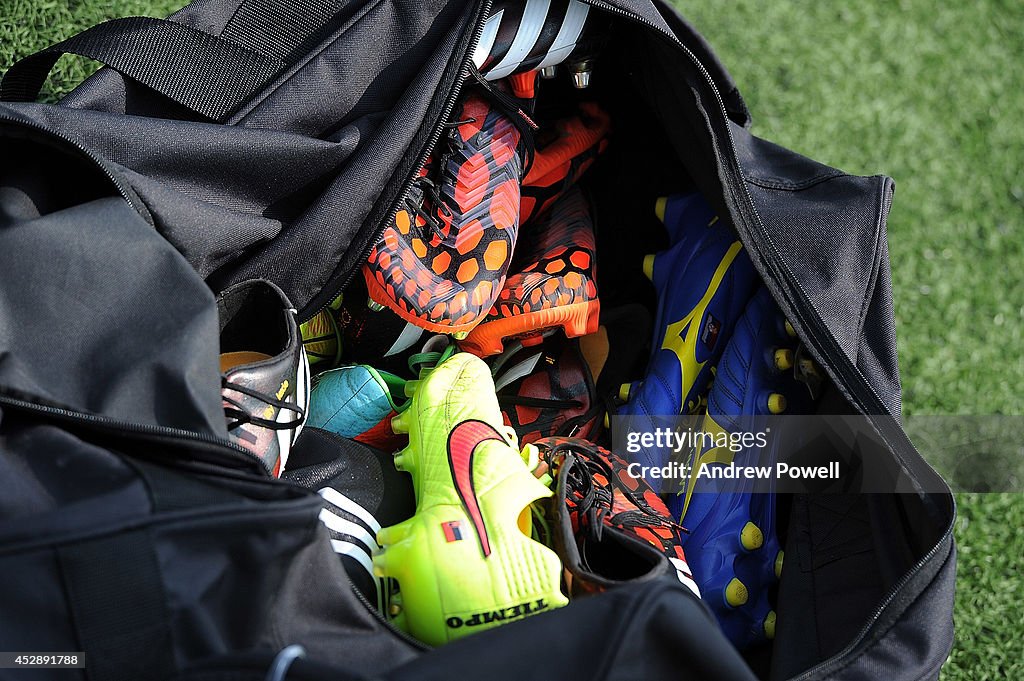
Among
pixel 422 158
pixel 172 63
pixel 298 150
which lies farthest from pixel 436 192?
pixel 172 63

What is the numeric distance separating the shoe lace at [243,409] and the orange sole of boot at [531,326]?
0.43m

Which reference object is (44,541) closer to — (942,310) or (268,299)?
(268,299)

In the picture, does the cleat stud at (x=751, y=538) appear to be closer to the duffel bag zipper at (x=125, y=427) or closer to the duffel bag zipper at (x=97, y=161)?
the duffel bag zipper at (x=125, y=427)

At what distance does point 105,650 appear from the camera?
31.0 inches

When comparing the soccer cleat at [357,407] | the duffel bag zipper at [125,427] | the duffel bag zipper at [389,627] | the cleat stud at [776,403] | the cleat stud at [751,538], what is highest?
the duffel bag zipper at [125,427]

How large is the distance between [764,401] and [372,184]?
69cm

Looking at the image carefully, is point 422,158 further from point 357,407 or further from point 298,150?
point 357,407

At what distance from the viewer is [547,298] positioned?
4.64 feet

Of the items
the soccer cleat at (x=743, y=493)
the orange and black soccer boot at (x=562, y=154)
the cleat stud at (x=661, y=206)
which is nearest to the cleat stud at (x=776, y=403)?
the soccer cleat at (x=743, y=493)

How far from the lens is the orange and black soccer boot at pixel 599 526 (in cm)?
106

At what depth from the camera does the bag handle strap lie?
1.13 m

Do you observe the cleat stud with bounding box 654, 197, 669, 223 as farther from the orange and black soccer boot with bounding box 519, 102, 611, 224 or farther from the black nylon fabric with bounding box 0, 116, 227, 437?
the black nylon fabric with bounding box 0, 116, 227, 437

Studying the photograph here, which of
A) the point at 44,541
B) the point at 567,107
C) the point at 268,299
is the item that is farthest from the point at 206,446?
the point at 567,107

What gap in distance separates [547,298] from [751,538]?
1.56 feet
